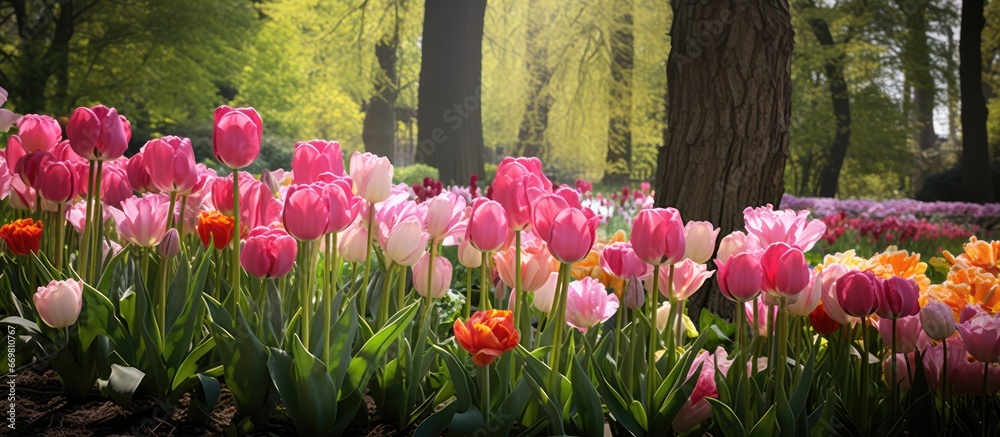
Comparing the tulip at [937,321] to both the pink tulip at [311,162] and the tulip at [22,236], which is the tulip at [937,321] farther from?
the tulip at [22,236]

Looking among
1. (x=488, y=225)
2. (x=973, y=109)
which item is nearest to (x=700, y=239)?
(x=488, y=225)

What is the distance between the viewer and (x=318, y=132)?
35406 millimetres

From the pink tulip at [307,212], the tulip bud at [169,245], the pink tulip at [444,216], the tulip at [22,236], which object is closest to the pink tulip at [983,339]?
the pink tulip at [444,216]

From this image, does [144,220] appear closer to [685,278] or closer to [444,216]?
[444,216]

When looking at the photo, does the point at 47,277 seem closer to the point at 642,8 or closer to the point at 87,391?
the point at 87,391

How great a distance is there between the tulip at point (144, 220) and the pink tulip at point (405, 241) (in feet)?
2.03

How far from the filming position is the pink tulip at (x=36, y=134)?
2412 millimetres

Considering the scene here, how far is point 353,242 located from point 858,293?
45.9 inches

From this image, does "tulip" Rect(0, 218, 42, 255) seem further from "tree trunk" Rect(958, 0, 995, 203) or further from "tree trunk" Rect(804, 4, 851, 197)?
"tree trunk" Rect(804, 4, 851, 197)

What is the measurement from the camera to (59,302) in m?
1.76

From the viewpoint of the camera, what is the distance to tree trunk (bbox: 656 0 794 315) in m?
3.50

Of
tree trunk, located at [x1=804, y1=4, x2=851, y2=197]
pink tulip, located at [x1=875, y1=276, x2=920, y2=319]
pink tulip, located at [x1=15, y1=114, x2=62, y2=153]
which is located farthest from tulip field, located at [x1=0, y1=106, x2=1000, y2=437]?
tree trunk, located at [x1=804, y1=4, x2=851, y2=197]

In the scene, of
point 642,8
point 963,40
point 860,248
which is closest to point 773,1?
point 860,248

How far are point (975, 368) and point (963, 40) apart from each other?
47.0 feet
